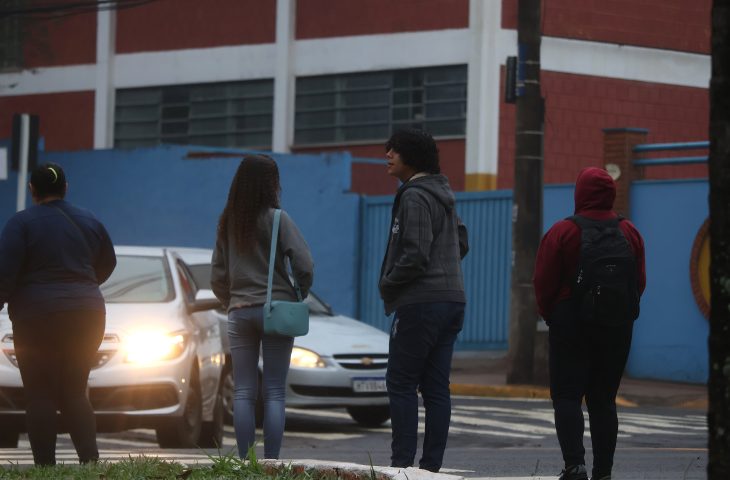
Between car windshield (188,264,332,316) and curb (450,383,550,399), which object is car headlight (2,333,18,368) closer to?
car windshield (188,264,332,316)

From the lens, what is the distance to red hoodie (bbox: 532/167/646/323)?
8.24 m

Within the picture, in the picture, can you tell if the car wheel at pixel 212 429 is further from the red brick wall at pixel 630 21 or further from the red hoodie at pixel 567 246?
the red brick wall at pixel 630 21

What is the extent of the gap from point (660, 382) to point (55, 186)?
12840mm

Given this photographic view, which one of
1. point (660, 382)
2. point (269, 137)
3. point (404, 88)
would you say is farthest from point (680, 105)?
→ point (660, 382)

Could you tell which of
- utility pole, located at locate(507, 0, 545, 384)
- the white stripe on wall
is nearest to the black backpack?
utility pole, located at locate(507, 0, 545, 384)

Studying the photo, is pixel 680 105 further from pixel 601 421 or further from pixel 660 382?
pixel 601 421

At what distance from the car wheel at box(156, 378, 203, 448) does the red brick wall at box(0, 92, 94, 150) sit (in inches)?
798

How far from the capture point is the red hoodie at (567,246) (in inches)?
324

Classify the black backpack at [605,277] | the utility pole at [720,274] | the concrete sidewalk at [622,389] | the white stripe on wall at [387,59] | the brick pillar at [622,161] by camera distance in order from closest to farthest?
the utility pole at [720,274] → the black backpack at [605,277] → the concrete sidewalk at [622,389] → the brick pillar at [622,161] → the white stripe on wall at [387,59]

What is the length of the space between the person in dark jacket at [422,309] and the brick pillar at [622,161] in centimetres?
1264

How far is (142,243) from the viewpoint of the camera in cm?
2677

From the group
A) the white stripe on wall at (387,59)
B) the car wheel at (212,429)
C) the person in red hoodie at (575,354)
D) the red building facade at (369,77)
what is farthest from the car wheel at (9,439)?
the white stripe on wall at (387,59)

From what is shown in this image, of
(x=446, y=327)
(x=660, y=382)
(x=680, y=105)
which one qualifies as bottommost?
(x=660, y=382)

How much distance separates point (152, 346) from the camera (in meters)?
11.7
